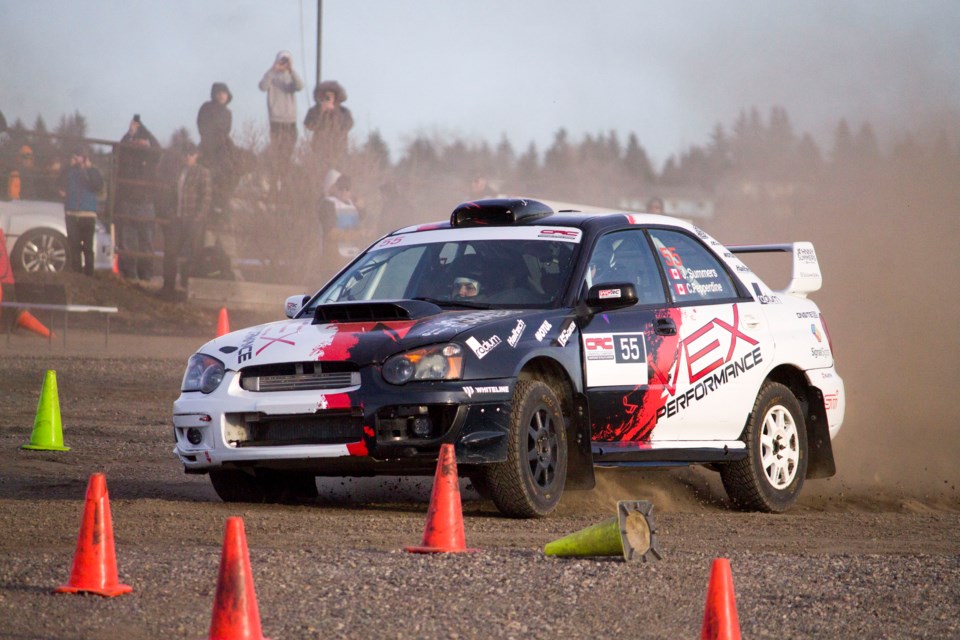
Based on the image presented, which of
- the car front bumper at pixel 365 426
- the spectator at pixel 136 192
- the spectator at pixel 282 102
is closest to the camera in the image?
the car front bumper at pixel 365 426

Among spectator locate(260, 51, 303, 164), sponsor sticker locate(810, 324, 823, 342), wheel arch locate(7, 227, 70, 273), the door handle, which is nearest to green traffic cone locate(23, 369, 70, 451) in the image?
the door handle

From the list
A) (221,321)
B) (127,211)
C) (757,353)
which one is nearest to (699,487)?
(757,353)

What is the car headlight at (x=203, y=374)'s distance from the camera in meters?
7.89

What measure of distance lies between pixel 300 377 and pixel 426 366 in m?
0.69

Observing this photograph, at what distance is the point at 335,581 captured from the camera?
592cm

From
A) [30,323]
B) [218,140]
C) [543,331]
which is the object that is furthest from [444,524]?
[218,140]

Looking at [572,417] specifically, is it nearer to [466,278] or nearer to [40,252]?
[466,278]

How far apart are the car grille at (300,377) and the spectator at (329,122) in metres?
26.1

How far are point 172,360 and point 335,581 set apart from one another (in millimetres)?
15450

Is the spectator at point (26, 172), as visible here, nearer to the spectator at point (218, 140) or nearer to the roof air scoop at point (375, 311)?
the spectator at point (218, 140)

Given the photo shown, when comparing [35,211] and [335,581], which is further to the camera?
[35,211]

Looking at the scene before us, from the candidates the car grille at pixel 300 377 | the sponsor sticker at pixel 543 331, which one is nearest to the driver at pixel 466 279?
the sponsor sticker at pixel 543 331

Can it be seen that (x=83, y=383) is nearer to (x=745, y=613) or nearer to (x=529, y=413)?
(x=529, y=413)

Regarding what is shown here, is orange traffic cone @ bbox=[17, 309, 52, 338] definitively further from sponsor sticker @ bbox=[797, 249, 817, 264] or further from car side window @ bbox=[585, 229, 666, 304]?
car side window @ bbox=[585, 229, 666, 304]
